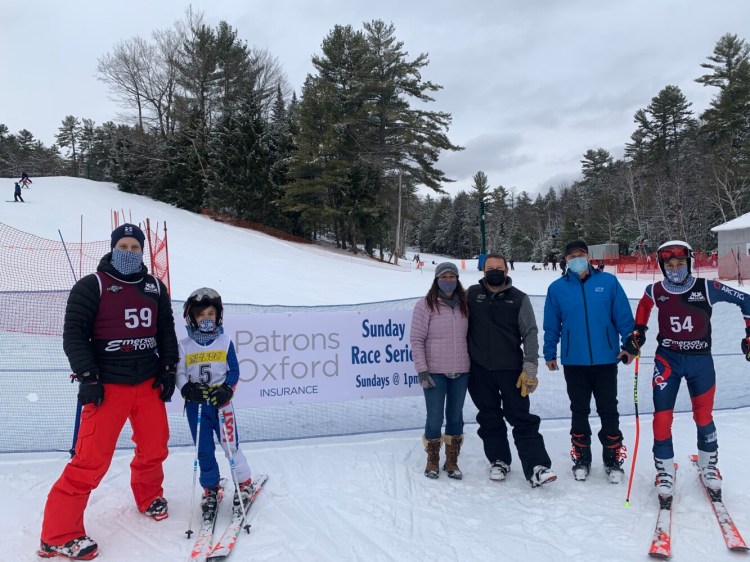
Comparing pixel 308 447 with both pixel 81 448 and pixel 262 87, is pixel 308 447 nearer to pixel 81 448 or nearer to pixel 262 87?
pixel 81 448

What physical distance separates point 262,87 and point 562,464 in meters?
44.8

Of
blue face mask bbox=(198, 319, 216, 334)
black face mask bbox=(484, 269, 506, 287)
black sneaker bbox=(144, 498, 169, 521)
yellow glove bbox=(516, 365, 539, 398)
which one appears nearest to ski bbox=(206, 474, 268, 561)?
black sneaker bbox=(144, 498, 169, 521)

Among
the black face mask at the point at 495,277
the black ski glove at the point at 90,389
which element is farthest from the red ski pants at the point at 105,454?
the black face mask at the point at 495,277

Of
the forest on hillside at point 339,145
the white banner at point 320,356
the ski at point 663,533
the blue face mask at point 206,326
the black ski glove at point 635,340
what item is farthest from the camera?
the forest on hillside at point 339,145

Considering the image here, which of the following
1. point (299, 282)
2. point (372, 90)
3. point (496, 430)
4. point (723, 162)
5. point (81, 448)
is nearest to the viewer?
point (81, 448)

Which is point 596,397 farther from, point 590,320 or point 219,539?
point 219,539

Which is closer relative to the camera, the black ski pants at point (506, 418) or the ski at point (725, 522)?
the ski at point (725, 522)

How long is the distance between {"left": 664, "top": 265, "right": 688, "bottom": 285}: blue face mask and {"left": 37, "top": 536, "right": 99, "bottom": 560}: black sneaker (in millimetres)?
4368

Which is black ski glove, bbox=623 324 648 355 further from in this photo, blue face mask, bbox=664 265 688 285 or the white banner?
the white banner

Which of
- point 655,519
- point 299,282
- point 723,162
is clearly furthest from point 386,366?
point 723,162

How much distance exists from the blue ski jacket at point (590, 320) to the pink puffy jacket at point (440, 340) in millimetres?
701

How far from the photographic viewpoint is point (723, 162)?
→ 116 ft

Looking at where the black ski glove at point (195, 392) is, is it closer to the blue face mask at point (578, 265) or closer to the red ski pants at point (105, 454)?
the red ski pants at point (105, 454)

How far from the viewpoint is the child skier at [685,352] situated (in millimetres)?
3529
